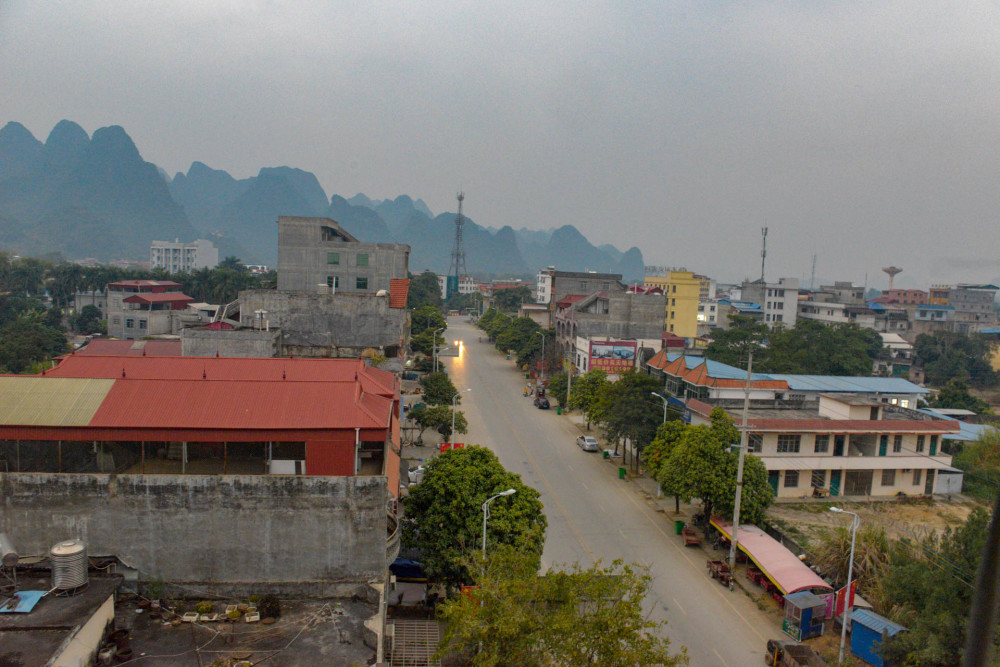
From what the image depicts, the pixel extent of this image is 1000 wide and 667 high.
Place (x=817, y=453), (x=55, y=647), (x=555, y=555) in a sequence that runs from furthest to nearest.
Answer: (x=817, y=453) < (x=555, y=555) < (x=55, y=647)

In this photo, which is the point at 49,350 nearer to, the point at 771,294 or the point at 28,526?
the point at 28,526

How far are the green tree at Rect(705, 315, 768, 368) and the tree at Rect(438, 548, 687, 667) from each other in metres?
41.5

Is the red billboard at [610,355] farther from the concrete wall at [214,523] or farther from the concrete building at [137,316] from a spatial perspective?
the concrete building at [137,316]

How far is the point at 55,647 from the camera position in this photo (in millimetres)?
11844

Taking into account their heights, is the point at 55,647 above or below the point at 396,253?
below

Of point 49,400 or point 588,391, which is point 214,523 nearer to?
point 49,400

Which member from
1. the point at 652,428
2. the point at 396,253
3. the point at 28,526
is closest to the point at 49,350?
the point at 396,253

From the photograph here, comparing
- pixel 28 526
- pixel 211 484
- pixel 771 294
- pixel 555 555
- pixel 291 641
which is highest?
pixel 771 294

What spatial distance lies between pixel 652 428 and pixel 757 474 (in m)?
8.50

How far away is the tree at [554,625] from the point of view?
1195cm

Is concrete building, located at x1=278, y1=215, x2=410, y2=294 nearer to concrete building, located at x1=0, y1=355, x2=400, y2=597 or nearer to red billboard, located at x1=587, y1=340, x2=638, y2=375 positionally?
red billboard, located at x1=587, y1=340, x2=638, y2=375

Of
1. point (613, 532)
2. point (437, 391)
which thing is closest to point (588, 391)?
point (437, 391)

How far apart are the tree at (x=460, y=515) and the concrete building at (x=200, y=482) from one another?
1.81m

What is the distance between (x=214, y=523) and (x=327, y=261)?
109 ft
